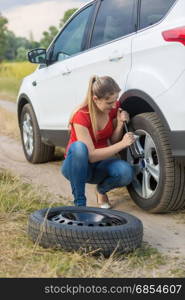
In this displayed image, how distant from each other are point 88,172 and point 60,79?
5.21ft

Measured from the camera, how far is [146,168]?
178 inches

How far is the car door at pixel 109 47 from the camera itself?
461 centimetres

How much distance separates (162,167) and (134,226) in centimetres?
81

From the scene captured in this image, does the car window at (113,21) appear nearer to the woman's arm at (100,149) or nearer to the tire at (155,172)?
the tire at (155,172)

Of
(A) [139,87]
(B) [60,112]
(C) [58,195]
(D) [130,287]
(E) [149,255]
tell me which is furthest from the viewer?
(B) [60,112]

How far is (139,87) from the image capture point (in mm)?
4352

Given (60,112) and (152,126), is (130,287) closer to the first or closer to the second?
(152,126)

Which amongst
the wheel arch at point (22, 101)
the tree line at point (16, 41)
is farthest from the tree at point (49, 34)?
the wheel arch at point (22, 101)

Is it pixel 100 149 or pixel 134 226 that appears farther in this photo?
pixel 100 149

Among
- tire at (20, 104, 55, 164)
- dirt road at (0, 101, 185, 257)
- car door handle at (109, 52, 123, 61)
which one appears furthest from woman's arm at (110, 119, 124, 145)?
tire at (20, 104, 55, 164)

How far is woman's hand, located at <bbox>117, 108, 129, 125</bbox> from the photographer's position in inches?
178

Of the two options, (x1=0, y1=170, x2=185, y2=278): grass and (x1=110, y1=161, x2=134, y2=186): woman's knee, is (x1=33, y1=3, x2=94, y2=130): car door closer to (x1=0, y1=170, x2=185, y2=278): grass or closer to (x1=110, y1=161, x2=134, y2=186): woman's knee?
(x1=110, y1=161, x2=134, y2=186): woman's knee

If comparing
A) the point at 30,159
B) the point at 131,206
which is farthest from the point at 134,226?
the point at 30,159

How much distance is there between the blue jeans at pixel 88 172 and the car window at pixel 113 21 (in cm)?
107
